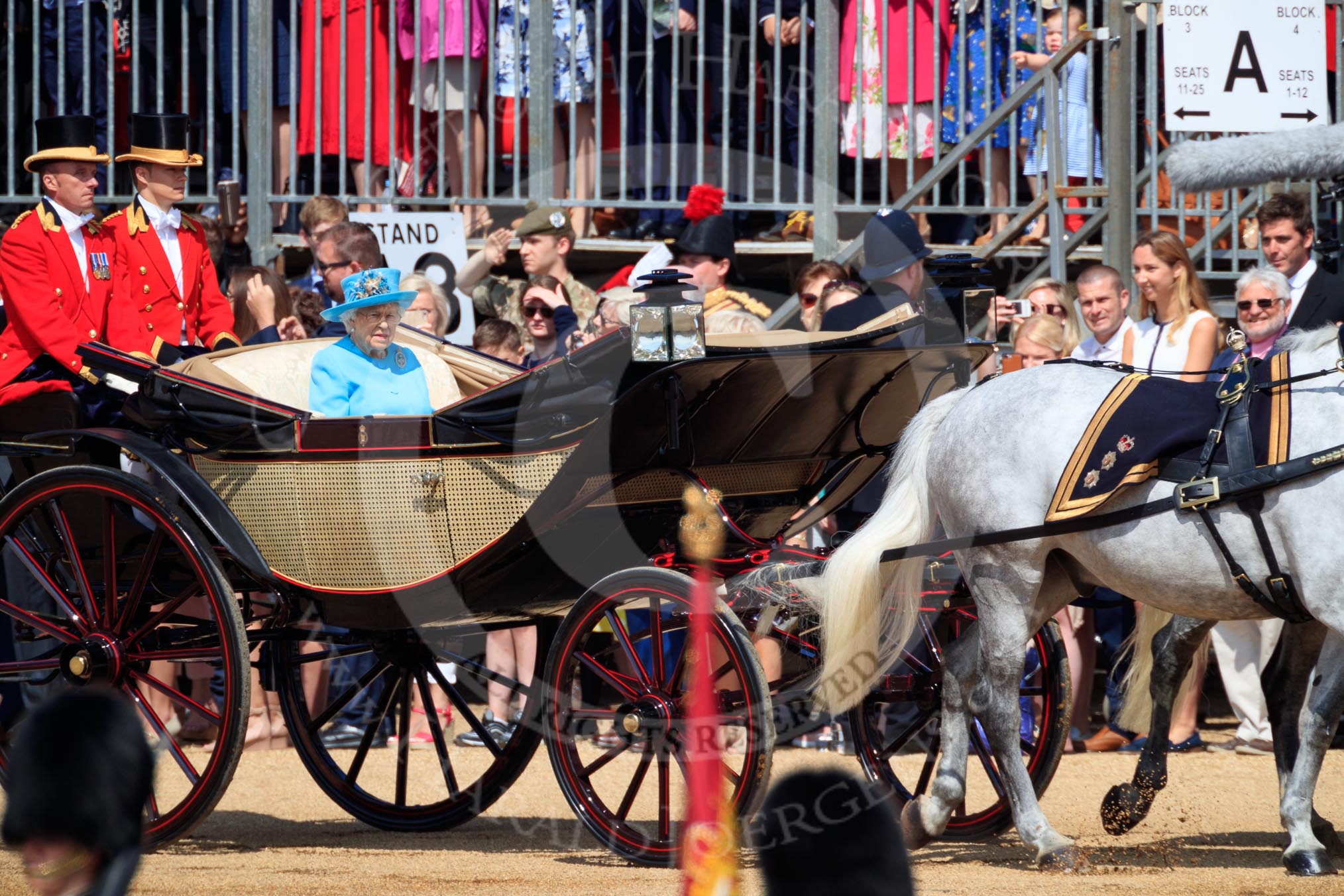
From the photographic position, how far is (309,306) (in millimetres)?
7832

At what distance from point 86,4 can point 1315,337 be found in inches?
290

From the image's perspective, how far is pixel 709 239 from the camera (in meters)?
7.23

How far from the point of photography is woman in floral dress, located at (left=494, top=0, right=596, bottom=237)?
9.41 meters

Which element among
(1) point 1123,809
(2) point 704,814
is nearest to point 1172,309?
(1) point 1123,809

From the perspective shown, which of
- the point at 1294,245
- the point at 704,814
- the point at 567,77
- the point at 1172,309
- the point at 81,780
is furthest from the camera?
the point at 567,77

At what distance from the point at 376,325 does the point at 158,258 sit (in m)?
1.19

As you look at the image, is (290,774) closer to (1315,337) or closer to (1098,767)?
(1098,767)

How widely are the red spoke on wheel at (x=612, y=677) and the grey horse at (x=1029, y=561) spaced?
0.57 metres

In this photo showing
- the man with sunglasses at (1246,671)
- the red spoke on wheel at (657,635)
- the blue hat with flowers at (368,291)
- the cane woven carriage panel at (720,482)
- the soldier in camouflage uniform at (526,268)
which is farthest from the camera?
the soldier in camouflage uniform at (526,268)

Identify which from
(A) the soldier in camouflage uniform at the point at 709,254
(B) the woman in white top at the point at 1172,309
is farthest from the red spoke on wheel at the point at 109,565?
(B) the woman in white top at the point at 1172,309

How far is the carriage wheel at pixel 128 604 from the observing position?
5.03 m

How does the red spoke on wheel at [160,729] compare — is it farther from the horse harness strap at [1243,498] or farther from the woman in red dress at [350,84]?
the woman in red dress at [350,84]

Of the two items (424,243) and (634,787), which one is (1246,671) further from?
(424,243)

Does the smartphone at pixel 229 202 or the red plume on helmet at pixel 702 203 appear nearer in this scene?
the red plume on helmet at pixel 702 203
